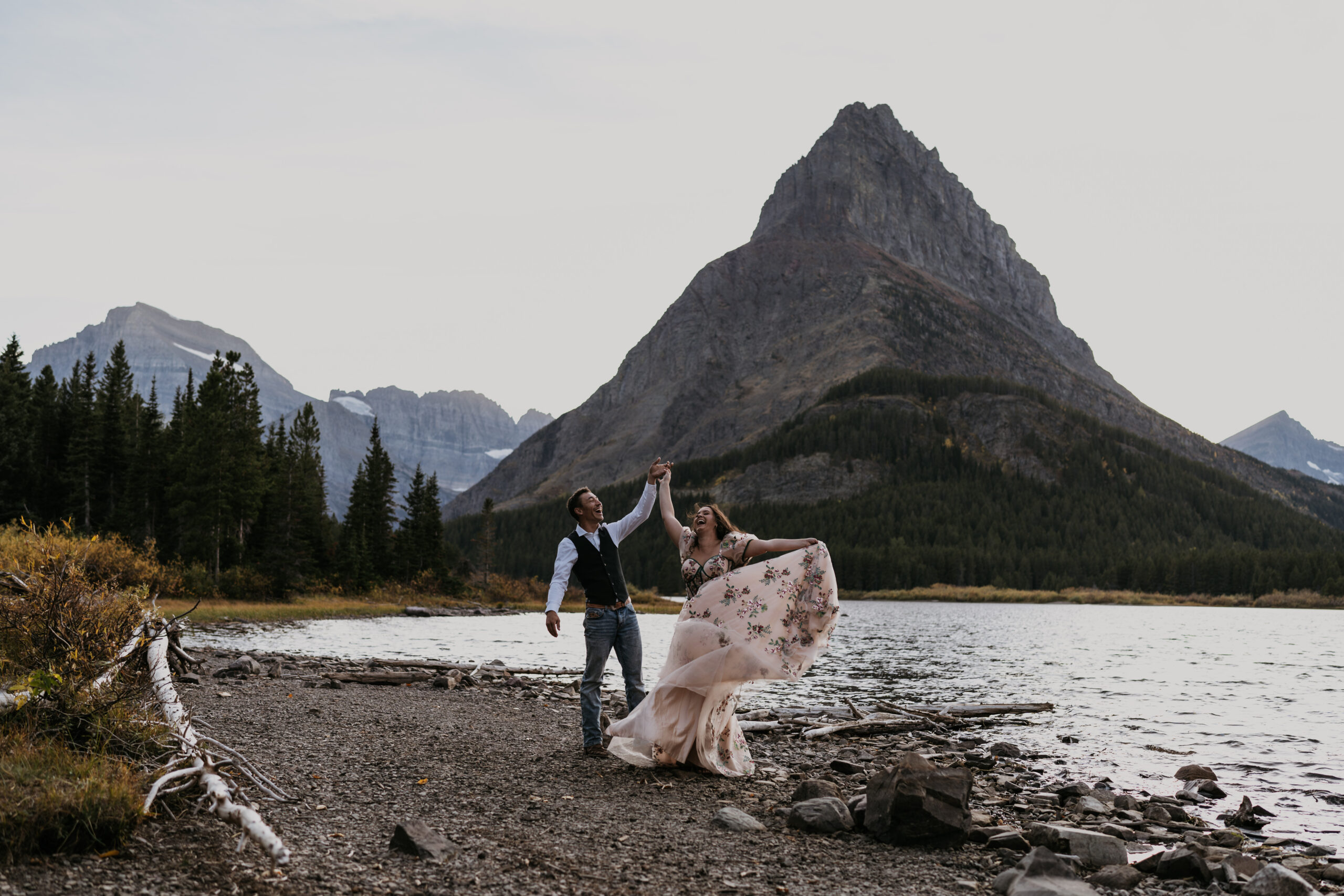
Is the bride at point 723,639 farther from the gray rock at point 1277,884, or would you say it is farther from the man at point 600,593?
the gray rock at point 1277,884

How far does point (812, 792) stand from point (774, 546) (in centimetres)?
297

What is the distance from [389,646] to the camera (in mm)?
38875

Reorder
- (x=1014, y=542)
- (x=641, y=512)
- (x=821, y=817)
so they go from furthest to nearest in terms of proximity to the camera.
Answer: (x=1014, y=542) → (x=641, y=512) → (x=821, y=817)

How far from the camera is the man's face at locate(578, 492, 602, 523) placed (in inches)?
478

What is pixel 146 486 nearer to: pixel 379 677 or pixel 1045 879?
pixel 379 677

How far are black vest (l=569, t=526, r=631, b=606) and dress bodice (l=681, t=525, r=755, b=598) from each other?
0.93 m

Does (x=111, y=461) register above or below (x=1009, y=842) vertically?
above

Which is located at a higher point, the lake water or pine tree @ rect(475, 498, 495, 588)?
pine tree @ rect(475, 498, 495, 588)

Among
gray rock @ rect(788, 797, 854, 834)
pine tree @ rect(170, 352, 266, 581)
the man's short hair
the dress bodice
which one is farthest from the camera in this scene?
pine tree @ rect(170, 352, 266, 581)

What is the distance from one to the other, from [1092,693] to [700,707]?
21.9 metres

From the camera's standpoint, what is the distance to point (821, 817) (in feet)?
31.2

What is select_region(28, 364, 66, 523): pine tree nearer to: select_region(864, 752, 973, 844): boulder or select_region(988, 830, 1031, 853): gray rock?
select_region(864, 752, 973, 844): boulder

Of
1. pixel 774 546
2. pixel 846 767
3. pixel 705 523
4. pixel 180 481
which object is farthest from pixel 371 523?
pixel 774 546

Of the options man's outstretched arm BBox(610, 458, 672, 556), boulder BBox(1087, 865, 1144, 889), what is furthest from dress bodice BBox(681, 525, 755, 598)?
boulder BBox(1087, 865, 1144, 889)
